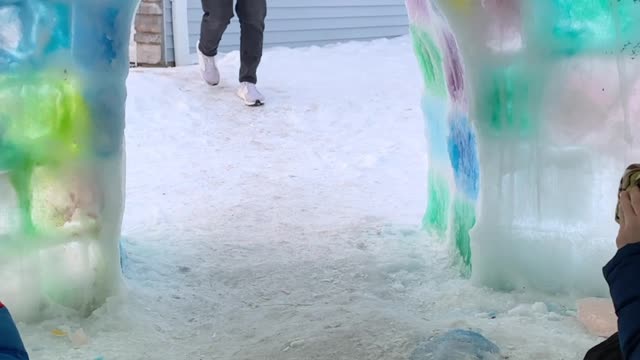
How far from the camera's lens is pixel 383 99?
6.78 metres

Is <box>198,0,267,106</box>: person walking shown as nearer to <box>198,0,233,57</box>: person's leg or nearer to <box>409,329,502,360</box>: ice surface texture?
<box>198,0,233,57</box>: person's leg

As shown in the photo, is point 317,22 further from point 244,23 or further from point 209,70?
point 244,23

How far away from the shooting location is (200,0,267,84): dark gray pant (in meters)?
6.09

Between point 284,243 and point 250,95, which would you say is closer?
point 284,243

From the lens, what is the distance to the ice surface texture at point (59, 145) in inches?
99.2

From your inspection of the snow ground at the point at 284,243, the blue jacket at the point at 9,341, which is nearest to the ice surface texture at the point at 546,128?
the snow ground at the point at 284,243

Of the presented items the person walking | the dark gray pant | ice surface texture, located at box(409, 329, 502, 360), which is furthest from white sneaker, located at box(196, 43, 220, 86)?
ice surface texture, located at box(409, 329, 502, 360)

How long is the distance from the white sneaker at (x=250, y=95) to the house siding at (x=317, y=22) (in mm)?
1552

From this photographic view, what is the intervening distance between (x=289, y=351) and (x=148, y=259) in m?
1.16

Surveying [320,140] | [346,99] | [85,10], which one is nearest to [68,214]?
[85,10]

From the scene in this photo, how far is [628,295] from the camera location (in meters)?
1.18

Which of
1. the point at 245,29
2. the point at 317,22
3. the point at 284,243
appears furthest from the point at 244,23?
the point at 317,22

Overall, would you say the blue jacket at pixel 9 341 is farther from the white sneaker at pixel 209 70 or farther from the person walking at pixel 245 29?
the white sneaker at pixel 209 70

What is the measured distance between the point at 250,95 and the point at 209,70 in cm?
56
